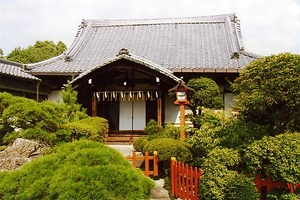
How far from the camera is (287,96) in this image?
5.77 m

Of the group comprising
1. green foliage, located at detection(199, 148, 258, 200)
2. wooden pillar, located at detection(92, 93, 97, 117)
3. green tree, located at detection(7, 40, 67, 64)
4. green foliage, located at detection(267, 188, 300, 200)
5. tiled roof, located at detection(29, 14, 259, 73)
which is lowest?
green foliage, located at detection(267, 188, 300, 200)

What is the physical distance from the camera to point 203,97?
10.8 metres

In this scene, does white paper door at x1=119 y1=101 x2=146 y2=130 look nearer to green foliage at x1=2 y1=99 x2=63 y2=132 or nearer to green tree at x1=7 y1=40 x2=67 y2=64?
green foliage at x1=2 y1=99 x2=63 y2=132

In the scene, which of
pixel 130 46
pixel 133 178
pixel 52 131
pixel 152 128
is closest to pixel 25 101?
pixel 52 131

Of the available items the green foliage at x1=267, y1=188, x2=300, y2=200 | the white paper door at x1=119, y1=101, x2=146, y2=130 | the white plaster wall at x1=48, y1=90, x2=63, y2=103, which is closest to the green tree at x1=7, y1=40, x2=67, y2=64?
the white plaster wall at x1=48, y1=90, x2=63, y2=103

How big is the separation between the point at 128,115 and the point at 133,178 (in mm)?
11318

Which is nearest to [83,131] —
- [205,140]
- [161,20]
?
[205,140]

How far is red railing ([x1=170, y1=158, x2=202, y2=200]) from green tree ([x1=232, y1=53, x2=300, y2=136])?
1706 millimetres

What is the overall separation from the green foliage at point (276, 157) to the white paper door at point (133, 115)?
31.7ft

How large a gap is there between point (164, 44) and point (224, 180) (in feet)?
41.3

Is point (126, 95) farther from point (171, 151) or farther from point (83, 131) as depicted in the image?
point (171, 151)

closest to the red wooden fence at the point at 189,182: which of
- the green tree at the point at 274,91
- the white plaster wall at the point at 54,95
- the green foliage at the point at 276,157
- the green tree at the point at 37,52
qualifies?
the green foliage at the point at 276,157

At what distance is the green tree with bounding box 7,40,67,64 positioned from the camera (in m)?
32.2

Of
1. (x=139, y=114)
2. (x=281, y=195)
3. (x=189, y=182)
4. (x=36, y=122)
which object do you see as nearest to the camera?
(x=281, y=195)
